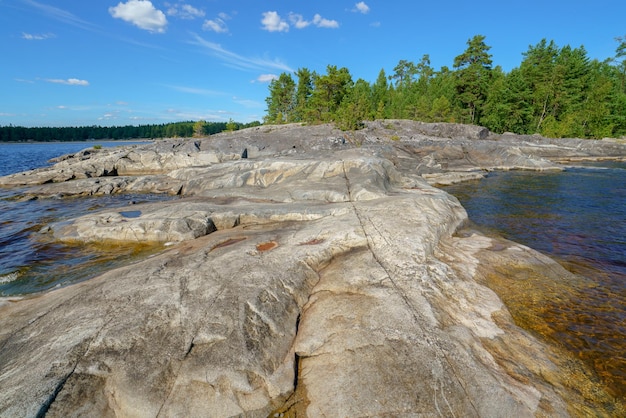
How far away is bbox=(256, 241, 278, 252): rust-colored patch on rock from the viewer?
10.4 m

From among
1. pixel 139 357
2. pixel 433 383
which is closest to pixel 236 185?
pixel 139 357

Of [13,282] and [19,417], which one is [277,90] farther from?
[19,417]

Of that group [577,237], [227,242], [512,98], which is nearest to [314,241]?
[227,242]

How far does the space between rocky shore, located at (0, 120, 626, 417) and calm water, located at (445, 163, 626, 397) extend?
108cm

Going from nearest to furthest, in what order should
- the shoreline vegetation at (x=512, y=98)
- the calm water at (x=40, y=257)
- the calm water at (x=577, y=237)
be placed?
the calm water at (x=577, y=237) → the calm water at (x=40, y=257) → the shoreline vegetation at (x=512, y=98)

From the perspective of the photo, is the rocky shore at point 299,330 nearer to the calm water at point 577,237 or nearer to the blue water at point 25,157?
the calm water at point 577,237

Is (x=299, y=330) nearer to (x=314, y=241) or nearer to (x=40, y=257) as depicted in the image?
(x=314, y=241)

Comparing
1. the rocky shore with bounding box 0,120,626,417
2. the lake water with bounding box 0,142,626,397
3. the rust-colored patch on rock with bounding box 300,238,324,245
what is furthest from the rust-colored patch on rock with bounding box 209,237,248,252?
the lake water with bounding box 0,142,626,397

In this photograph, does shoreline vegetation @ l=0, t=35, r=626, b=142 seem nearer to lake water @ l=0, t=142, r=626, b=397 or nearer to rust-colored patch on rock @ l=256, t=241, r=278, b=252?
lake water @ l=0, t=142, r=626, b=397

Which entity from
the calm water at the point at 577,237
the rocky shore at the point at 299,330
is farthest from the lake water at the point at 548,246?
the rocky shore at the point at 299,330

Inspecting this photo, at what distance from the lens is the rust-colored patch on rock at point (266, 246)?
10395mm

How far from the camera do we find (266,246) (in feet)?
35.0

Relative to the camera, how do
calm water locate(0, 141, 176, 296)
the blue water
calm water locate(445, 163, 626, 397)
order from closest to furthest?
calm water locate(445, 163, 626, 397) → calm water locate(0, 141, 176, 296) → the blue water

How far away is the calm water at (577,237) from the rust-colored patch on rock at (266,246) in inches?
315
